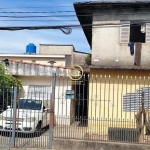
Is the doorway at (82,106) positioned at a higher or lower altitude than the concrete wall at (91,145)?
higher

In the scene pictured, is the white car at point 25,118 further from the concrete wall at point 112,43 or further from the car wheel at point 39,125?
the concrete wall at point 112,43

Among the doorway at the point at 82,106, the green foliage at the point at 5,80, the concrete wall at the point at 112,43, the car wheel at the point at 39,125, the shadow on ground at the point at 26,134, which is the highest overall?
the concrete wall at the point at 112,43

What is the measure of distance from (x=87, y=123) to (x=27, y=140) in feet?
6.89

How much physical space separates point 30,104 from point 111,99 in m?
3.49

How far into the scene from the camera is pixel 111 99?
12672 mm

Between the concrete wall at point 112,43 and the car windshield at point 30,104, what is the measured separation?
10.5 feet

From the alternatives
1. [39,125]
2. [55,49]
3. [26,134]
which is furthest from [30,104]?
[55,49]

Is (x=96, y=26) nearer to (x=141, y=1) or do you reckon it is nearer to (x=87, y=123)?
(x=141, y=1)

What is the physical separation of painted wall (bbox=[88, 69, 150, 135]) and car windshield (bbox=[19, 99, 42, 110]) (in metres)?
2.11

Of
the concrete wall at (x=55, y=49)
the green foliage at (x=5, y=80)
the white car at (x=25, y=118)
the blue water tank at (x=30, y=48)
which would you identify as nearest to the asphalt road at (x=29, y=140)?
the white car at (x=25, y=118)

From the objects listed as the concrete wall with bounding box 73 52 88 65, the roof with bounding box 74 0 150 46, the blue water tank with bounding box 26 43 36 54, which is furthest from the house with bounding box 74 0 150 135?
the concrete wall with bounding box 73 52 88 65

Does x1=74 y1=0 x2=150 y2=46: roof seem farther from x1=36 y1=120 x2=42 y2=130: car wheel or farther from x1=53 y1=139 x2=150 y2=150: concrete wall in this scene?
x1=53 y1=139 x2=150 y2=150: concrete wall

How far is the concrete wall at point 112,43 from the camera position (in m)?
13.3

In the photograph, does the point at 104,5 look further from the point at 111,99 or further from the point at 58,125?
the point at 58,125
